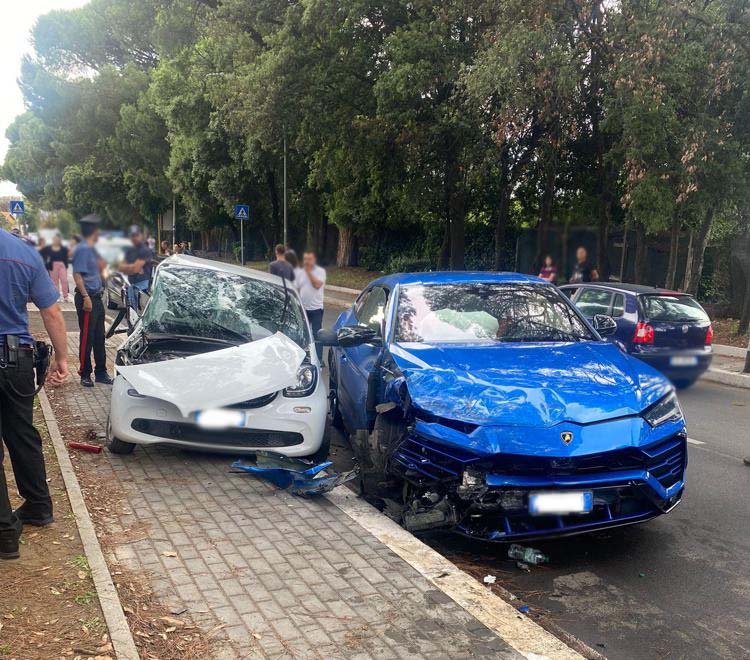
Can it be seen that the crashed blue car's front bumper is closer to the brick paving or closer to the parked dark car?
the brick paving

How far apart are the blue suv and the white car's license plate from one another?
94 cm

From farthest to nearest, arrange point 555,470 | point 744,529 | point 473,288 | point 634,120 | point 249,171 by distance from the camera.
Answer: point 249,171
point 634,120
point 473,288
point 744,529
point 555,470

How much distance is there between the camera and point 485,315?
598 centimetres

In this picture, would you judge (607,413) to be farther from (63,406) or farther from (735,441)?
(63,406)

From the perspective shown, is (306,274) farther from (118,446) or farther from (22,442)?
(22,442)

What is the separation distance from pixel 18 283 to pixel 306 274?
5.76 m

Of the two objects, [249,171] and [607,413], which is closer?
[607,413]

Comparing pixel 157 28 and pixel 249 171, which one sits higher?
pixel 157 28

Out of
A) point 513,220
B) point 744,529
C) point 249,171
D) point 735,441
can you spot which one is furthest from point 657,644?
point 249,171

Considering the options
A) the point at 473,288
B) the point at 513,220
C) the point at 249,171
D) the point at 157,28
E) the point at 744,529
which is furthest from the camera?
the point at 249,171

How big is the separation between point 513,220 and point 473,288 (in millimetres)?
14300

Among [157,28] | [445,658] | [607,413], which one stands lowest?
[445,658]

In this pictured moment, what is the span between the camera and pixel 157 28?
2711cm

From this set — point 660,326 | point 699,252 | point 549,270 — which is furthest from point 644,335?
point 699,252
